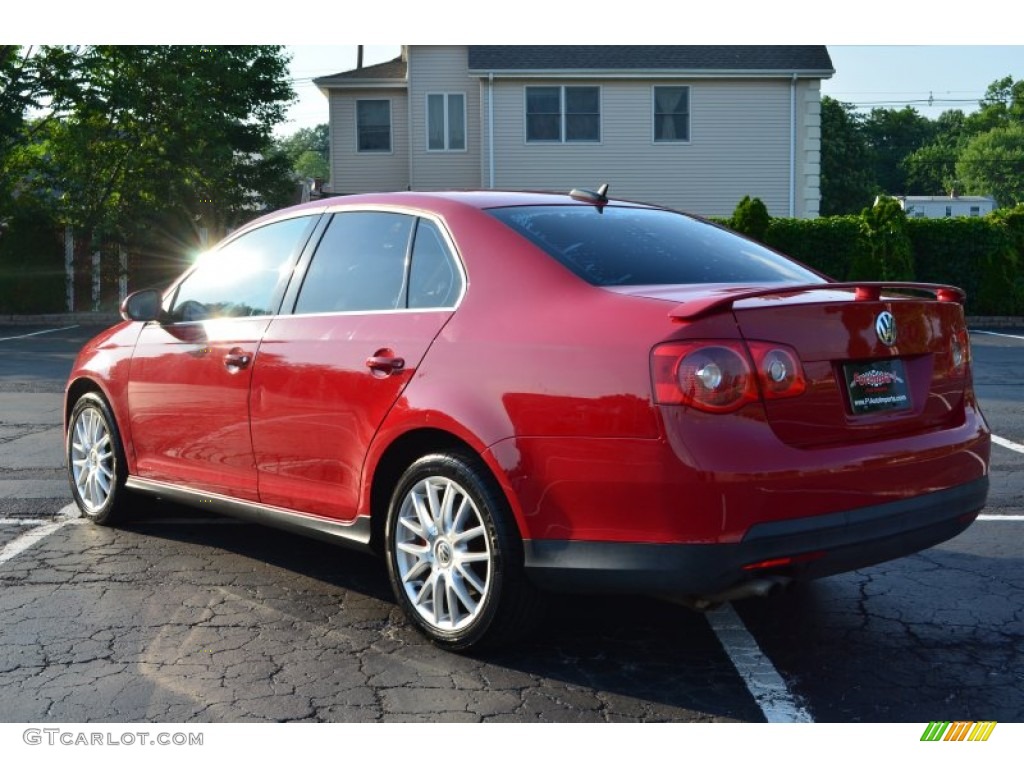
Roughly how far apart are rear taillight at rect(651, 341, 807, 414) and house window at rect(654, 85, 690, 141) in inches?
1031

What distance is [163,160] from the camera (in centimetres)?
2631

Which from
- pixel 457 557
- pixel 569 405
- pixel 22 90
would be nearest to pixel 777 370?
pixel 569 405

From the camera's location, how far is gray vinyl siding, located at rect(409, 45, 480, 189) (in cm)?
2911

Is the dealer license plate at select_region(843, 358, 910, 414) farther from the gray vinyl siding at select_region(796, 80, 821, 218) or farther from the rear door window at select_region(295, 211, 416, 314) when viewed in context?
the gray vinyl siding at select_region(796, 80, 821, 218)

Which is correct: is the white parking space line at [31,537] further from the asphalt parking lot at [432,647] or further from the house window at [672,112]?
the house window at [672,112]

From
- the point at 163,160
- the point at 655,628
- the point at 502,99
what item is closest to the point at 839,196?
the point at 502,99

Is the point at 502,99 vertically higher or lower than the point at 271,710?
higher

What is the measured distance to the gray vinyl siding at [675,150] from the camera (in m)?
28.9

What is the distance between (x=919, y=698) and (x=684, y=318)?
1.42 metres

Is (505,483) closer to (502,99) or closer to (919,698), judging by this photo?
(919,698)
